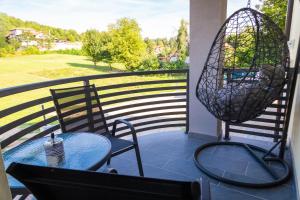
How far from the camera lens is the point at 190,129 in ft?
10.6

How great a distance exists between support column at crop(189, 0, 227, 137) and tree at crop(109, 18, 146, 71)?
7316mm

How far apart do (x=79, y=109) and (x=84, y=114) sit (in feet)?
0.24

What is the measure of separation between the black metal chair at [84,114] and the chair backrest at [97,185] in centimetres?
117

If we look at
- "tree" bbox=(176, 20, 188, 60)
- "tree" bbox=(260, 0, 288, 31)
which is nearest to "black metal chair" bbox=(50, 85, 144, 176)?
"tree" bbox=(260, 0, 288, 31)

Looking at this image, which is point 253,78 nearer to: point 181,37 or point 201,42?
point 201,42

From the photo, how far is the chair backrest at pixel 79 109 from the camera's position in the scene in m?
2.10

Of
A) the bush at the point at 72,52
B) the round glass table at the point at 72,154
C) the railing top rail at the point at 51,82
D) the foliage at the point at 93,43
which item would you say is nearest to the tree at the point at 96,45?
the foliage at the point at 93,43

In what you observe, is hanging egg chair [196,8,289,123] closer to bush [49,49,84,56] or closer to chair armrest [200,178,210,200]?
chair armrest [200,178,210,200]

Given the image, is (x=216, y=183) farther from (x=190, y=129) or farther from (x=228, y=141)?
(x=190, y=129)

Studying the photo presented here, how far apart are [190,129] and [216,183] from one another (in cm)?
110

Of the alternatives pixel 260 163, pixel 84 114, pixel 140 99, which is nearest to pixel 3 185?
pixel 84 114

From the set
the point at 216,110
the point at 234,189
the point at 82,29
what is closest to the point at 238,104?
the point at 216,110

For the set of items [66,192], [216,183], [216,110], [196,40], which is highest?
[196,40]

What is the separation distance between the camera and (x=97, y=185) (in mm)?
694
